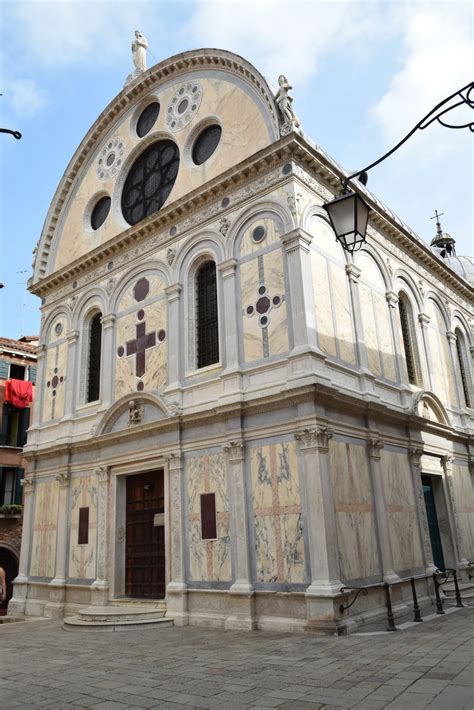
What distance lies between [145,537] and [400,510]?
6.30m

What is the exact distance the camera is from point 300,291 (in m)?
12.7

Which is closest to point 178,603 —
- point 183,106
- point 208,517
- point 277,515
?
point 208,517

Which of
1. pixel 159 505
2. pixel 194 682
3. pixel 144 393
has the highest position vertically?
pixel 144 393

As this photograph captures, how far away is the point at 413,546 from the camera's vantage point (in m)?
14.2

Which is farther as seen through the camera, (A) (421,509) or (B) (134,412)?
(B) (134,412)

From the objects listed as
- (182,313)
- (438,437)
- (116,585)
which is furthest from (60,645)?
(438,437)

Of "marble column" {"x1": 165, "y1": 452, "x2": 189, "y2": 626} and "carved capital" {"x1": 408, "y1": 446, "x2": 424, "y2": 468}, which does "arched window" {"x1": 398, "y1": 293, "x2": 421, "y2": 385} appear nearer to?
"carved capital" {"x1": 408, "y1": 446, "x2": 424, "y2": 468}

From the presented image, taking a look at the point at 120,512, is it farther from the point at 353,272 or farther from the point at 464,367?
the point at 464,367

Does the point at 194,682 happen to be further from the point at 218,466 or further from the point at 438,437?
the point at 438,437

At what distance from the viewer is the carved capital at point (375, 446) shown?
525 inches

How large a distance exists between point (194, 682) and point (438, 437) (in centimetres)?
1185

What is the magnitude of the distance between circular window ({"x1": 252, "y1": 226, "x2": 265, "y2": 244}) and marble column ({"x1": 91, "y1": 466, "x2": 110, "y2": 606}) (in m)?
7.13

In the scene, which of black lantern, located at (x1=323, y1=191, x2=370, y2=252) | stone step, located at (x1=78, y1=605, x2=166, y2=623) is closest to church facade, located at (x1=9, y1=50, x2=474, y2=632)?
stone step, located at (x1=78, y1=605, x2=166, y2=623)

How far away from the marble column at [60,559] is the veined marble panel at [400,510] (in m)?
8.81
